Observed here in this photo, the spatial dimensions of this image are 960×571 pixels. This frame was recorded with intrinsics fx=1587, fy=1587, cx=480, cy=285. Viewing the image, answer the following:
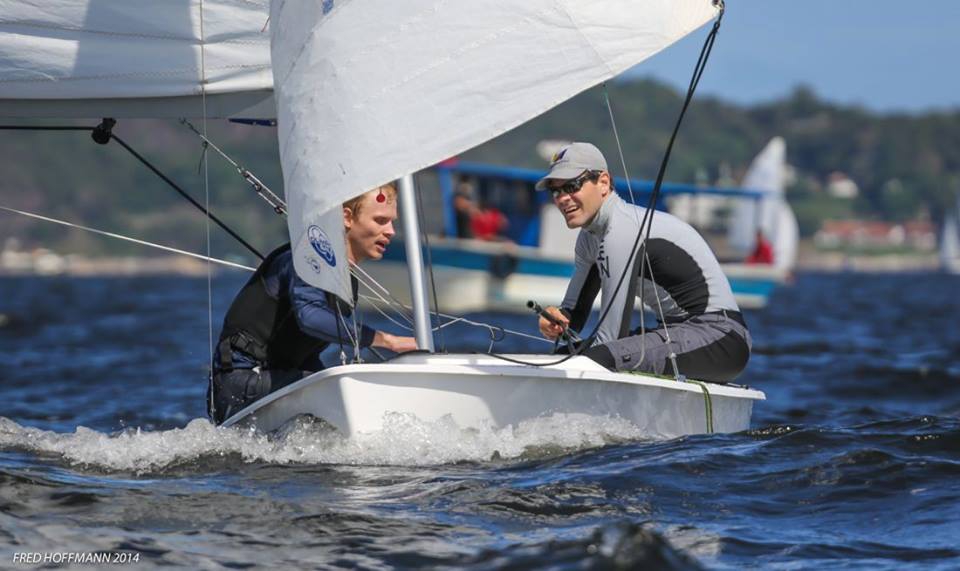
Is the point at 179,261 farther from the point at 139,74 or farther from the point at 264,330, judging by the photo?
the point at 264,330

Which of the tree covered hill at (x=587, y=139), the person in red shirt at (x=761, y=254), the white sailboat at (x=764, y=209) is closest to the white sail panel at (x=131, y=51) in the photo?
the person in red shirt at (x=761, y=254)

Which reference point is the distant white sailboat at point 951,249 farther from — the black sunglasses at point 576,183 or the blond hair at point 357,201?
the blond hair at point 357,201

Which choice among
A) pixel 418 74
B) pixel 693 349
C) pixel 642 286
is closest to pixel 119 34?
pixel 418 74

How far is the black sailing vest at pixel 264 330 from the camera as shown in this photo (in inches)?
244

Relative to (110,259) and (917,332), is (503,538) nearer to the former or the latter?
(917,332)

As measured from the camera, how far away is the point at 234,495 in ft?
17.3

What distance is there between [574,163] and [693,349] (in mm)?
925

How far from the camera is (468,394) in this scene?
566cm

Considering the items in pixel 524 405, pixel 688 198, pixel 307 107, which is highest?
pixel 688 198

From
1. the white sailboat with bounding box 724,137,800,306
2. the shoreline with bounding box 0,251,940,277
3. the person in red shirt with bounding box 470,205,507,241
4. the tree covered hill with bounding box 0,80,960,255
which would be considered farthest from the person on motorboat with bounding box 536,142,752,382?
the shoreline with bounding box 0,251,940,277

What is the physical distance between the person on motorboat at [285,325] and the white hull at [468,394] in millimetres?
259

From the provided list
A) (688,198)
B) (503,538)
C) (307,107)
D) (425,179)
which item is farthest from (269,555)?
(425,179)

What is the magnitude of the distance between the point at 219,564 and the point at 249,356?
1.99m

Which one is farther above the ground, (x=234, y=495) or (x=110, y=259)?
(x=110, y=259)
